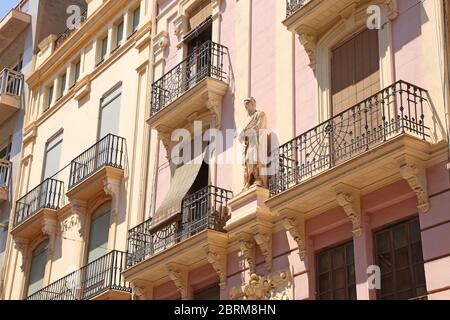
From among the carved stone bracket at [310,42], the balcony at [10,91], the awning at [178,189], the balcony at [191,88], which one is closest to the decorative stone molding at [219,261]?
the awning at [178,189]

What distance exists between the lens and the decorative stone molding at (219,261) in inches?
614

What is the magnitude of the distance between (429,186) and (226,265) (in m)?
4.66

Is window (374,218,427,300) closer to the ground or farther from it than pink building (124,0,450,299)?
closer to the ground

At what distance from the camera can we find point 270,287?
47.7 ft

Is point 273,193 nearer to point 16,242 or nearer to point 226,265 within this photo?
point 226,265

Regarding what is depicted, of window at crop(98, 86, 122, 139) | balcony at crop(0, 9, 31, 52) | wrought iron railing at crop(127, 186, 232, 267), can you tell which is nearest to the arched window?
window at crop(98, 86, 122, 139)

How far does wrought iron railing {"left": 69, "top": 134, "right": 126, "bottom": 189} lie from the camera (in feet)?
67.6

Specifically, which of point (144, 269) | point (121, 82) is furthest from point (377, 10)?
point (121, 82)

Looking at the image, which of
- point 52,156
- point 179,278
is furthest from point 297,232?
point 52,156

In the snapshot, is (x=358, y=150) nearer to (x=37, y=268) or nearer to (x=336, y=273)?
(x=336, y=273)

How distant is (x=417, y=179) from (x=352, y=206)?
4.24ft

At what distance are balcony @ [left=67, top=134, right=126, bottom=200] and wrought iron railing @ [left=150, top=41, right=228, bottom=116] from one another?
1.91 m

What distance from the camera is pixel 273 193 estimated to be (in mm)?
14859

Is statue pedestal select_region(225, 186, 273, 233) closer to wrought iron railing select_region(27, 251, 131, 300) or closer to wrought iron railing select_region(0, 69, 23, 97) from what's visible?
wrought iron railing select_region(27, 251, 131, 300)
